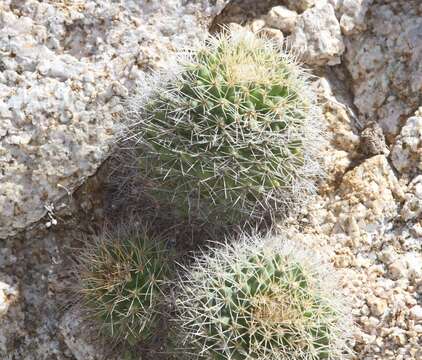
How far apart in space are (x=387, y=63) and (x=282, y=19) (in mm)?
774

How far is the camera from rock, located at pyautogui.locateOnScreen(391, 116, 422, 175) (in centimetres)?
425

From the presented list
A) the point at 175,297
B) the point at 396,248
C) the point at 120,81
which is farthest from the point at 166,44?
the point at 396,248

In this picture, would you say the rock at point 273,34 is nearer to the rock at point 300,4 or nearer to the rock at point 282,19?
the rock at point 282,19

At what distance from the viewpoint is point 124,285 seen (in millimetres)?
3535

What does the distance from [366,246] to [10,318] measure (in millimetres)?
2246

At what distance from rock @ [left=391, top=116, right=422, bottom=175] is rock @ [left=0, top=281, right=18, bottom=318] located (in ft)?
8.38

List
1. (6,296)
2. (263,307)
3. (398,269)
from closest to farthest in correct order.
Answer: (263,307)
(398,269)
(6,296)

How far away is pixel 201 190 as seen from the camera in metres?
3.60

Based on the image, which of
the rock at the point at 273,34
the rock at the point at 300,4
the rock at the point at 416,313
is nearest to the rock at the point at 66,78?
the rock at the point at 273,34

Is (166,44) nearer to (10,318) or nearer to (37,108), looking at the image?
(37,108)

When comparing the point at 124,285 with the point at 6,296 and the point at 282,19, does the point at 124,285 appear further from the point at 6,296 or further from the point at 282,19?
the point at 282,19

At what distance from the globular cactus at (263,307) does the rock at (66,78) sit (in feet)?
3.70

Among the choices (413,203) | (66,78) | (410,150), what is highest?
(410,150)

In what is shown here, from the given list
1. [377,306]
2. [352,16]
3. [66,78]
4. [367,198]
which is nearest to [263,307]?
[377,306]
